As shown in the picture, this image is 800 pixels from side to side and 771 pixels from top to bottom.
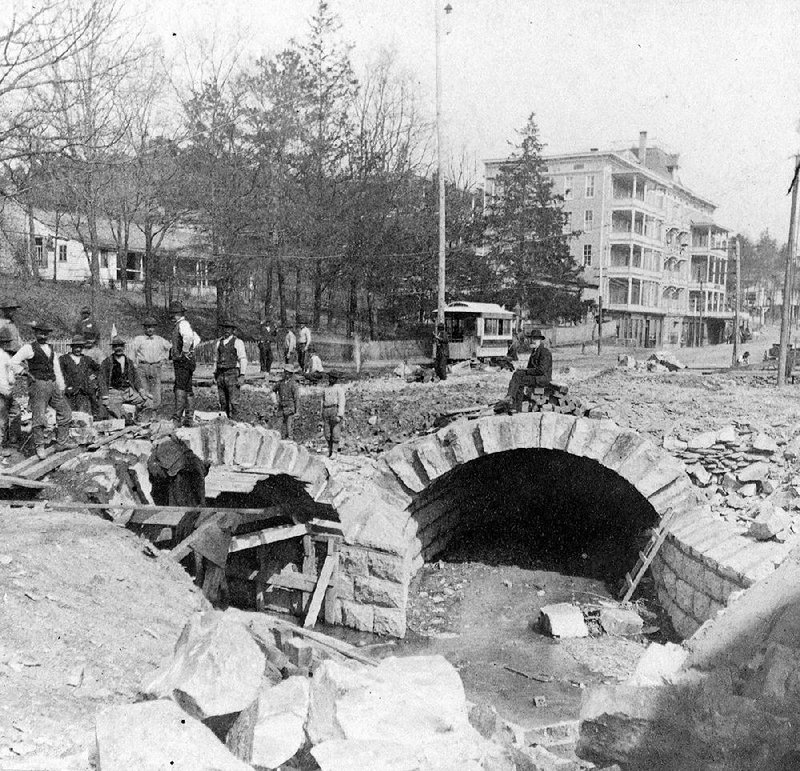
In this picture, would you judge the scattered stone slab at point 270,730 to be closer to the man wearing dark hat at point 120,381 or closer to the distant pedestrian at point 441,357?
the man wearing dark hat at point 120,381

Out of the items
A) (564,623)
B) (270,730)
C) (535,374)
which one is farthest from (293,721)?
(535,374)

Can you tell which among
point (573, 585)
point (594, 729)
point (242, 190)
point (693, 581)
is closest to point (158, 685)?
point (594, 729)

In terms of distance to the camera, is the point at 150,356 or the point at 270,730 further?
the point at 150,356

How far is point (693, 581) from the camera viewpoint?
28.1 ft

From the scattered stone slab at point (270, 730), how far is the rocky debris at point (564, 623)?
5907 millimetres

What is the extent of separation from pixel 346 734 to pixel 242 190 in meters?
23.7

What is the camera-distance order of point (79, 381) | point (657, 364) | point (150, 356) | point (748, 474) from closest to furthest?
point (748, 474) < point (79, 381) < point (150, 356) < point (657, 364)

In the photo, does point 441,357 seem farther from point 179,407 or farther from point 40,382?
point 40,382

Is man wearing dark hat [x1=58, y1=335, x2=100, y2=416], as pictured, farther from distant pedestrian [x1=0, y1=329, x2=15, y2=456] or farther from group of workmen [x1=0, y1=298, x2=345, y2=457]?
distant pedestrian [x1=0, y1=329, x2=15, y2=456]

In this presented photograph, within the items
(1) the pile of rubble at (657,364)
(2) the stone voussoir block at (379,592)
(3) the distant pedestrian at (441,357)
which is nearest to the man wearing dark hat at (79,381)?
(2) the stone voussoir block at (379,592)

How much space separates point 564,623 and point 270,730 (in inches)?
248

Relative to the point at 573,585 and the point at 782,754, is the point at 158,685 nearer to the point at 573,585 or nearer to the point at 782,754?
the point at 782,754

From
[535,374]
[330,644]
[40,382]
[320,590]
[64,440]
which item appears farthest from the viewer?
[535,374]

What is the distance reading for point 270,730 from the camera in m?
3.96
